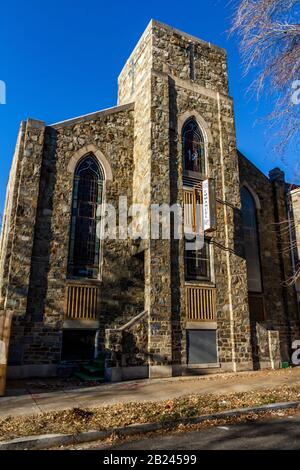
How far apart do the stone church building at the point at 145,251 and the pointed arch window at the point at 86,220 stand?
0.12 ft

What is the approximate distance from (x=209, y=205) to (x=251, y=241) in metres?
4.11

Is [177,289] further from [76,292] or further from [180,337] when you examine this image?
[76,292]

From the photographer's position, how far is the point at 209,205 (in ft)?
41.3

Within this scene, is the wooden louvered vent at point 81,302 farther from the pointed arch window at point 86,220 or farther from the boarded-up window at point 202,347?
the boarded-up window at point 202,347

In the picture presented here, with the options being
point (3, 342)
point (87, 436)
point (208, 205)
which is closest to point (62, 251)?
point (3, 342)

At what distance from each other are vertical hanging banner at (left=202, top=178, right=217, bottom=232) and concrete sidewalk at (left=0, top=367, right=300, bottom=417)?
4.87m

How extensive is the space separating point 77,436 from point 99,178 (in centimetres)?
1002

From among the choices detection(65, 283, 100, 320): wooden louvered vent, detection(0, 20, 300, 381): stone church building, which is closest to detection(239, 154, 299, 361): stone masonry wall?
detection(0, 20, 300, 381): stone church building

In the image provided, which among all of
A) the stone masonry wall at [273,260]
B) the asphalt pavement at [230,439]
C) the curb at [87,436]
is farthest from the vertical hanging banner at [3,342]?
the stone masonry wall at [273,260]

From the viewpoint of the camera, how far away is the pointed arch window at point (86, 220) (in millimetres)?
12445

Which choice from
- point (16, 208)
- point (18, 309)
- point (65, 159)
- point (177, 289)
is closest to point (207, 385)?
point (177, 289)

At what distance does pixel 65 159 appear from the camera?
1302 centimetres

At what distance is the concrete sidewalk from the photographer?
6.95m

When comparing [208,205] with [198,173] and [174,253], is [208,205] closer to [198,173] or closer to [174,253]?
[198,173]
